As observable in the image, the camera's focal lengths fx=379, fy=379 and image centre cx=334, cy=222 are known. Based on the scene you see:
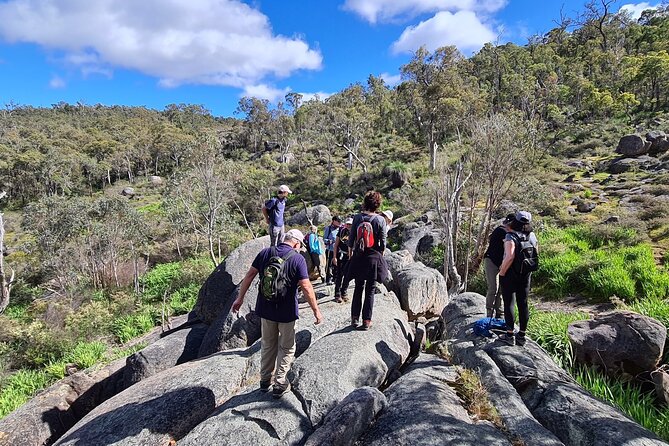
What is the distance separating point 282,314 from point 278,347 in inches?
19.3

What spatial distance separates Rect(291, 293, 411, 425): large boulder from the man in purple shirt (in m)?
0.31

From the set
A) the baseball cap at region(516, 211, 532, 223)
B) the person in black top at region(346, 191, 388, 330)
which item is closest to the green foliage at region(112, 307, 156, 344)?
the person in black top at region(346, 191, 388, 330)

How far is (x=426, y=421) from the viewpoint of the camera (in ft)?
11.8

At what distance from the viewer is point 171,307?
13.4 m

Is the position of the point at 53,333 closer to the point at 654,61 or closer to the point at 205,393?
the point at 205,393

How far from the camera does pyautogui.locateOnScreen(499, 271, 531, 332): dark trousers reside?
4.93 meters

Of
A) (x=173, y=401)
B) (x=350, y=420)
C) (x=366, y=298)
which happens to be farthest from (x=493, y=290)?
(x=173, y=401)

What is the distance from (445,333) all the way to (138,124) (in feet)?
304

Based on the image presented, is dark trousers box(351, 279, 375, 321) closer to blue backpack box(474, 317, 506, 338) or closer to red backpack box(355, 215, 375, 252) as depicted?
red backpack box(355, 215, 375, 252)

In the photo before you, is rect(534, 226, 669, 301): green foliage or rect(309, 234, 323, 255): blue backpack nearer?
rect(309, 234, 323, 255): blue backpack

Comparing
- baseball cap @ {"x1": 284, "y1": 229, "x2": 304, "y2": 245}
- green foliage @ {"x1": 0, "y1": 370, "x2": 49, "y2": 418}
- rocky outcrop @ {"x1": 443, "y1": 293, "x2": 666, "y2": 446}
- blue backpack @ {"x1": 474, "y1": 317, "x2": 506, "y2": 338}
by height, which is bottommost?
green foliage @ {"x1": 0, "y1": 370, "x2": 49, "y2": 418}

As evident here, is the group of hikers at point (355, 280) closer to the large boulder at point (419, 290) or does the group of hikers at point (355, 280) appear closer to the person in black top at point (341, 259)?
the person in black top at point (341, 259)

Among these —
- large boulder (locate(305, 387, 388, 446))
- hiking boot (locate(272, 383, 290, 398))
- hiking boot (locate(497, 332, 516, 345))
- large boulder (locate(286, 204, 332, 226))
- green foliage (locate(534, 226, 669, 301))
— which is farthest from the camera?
large boulder (locate(286, 204, 332, 226))

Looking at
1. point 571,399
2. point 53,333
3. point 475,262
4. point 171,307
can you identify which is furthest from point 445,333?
point 53,333
